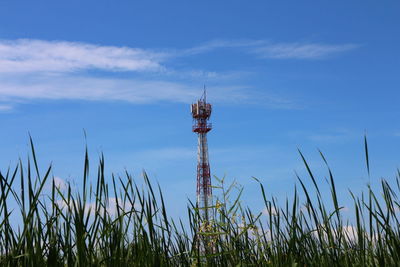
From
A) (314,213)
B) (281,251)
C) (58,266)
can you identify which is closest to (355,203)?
(314,213)

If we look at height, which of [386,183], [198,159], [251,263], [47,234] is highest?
[198,159]

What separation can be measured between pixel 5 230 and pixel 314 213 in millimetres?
2250

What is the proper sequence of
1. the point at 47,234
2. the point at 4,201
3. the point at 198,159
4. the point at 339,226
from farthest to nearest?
1. the point at 198,159
2. the point at 339,226
3. the point at 47,234
4. the point at 4,201

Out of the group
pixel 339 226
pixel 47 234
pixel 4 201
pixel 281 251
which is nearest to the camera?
pixel 4 201

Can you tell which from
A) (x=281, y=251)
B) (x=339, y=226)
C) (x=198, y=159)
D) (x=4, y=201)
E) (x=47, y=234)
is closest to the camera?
(x=4, y=201)

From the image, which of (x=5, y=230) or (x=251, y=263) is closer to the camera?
(x=5, y=230)

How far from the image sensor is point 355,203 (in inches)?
135

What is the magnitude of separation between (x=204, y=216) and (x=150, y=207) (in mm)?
1068

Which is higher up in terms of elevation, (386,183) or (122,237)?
(386,183)

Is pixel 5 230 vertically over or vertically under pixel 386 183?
under

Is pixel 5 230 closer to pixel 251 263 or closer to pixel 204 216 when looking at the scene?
pixel 204 216

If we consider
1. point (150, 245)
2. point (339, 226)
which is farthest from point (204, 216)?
point (339, 226)

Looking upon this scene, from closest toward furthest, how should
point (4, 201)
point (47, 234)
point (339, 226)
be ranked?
point (4, 201) → point (47, 234) → point (339, 226)

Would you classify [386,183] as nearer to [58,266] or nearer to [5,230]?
[58,266]
